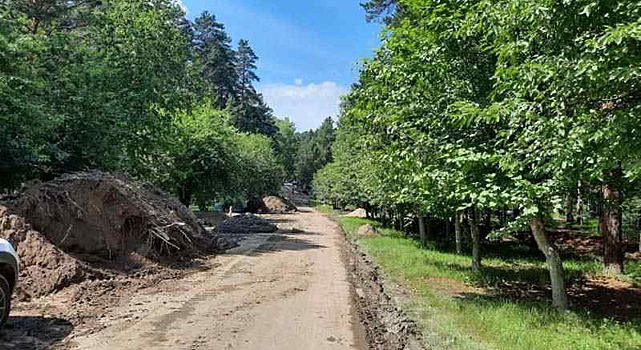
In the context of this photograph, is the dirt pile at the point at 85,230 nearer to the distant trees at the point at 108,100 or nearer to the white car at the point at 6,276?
the distant trees at the point at 108,100

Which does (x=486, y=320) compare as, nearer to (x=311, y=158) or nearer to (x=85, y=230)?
(x=85, y=230)

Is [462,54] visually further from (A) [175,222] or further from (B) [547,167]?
(A) [175,222]

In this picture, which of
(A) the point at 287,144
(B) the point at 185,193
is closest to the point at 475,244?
(B) the point at 185,193

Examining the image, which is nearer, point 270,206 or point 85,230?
point 85,230

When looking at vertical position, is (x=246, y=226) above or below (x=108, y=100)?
below

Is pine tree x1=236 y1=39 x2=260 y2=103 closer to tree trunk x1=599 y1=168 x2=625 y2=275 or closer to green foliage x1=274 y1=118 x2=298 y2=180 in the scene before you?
green foliage x1=274 y1=118 x2=298 y2=180

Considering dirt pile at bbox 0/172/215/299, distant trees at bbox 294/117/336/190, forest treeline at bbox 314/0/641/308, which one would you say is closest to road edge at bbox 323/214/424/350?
forest treeline at bbox 314/0/641/308

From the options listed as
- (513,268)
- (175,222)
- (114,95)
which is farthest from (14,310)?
(513,268)

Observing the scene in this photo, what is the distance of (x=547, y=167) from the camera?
5.81 metres

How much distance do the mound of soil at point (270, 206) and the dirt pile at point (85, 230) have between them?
33.5 metres

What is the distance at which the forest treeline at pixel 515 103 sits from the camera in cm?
513

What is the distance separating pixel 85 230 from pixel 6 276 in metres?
4.49

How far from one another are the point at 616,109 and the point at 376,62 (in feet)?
17.3

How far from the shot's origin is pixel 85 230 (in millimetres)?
10406
